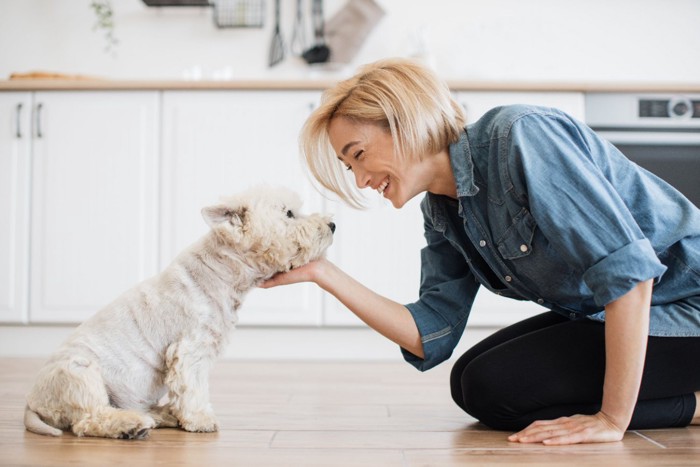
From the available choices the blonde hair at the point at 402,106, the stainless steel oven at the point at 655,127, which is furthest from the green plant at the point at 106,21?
the blonde hair at the point at 402,106

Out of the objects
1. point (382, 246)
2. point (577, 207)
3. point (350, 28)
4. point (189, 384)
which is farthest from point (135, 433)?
point (350, 28)

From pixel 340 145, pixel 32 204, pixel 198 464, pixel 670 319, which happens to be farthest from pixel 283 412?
pixel 32 204

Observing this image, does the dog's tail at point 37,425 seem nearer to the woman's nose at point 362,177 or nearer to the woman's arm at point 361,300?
→ the woman's arm at point 361,300

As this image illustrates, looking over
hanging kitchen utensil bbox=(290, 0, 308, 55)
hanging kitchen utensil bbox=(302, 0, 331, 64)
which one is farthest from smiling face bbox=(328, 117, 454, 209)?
hanging kitchen utensil bbox=(290, 0, 308, 55)

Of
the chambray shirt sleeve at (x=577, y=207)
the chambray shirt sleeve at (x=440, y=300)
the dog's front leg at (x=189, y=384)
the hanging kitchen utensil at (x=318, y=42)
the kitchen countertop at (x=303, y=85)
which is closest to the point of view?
the chambray shirt sleeve at (x=577, y=207)

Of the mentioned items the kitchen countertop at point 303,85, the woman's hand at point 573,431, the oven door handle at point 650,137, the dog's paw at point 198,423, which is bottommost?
the dog's paw at point 198,423

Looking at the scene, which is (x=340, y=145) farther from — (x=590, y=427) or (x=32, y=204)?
(x=32, y=204)

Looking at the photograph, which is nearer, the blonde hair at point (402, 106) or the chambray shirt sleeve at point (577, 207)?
the chambray shirt sleeve at point (577, 207)

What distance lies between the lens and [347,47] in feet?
12.5

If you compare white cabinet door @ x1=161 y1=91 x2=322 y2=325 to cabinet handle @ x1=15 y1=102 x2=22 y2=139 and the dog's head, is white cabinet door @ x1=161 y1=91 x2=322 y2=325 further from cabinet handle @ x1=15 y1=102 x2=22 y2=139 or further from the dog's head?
the dog's head

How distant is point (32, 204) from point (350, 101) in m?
2.16

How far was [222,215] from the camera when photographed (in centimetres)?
163

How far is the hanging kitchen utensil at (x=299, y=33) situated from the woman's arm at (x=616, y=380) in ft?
9.25

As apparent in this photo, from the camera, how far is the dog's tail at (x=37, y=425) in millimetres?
1527
